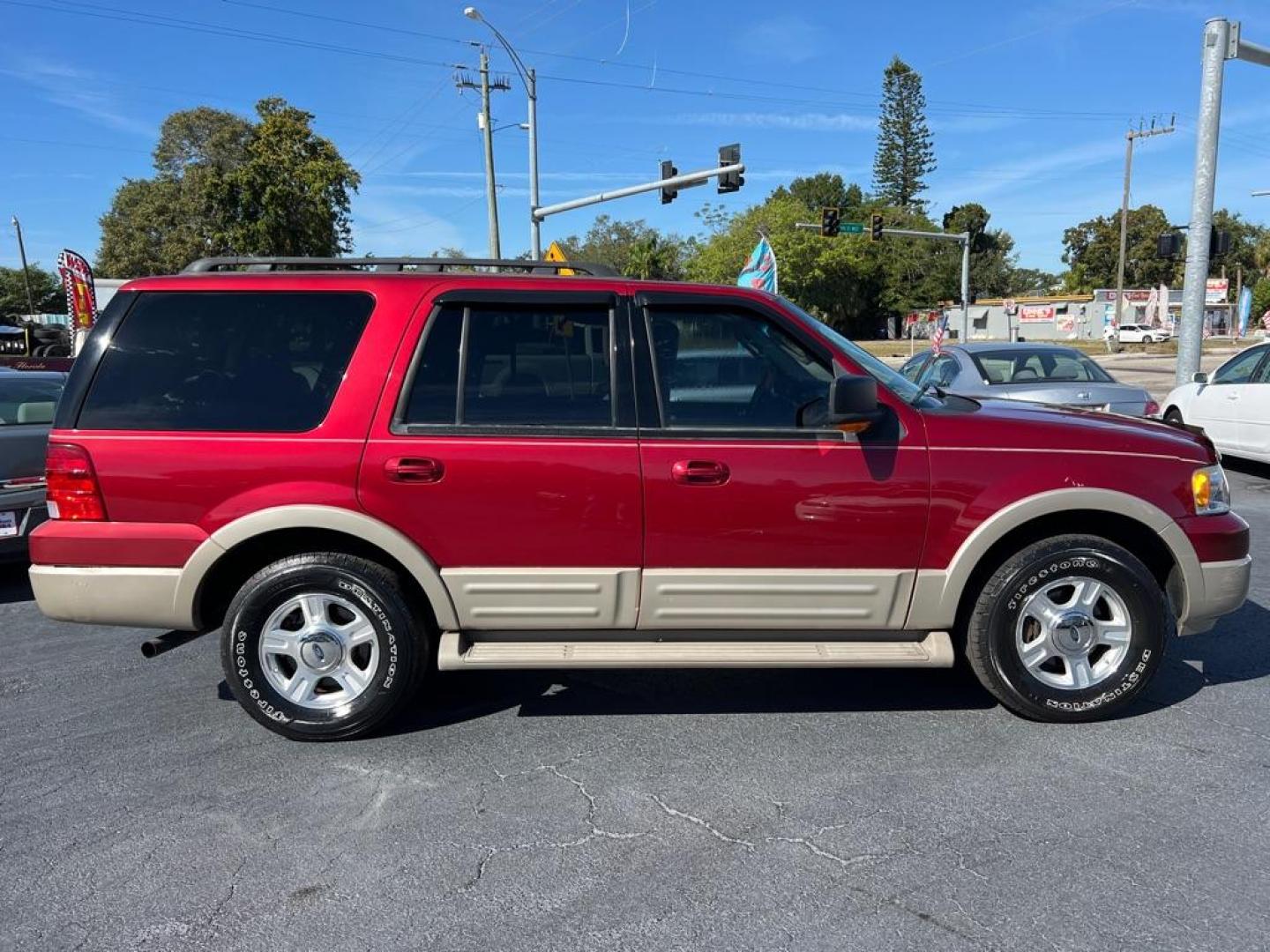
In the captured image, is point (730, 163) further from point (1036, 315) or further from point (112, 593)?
point (1036, 315)

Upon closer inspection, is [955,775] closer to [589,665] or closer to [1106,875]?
[1106,875]

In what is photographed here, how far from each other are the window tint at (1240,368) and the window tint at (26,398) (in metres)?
11.4

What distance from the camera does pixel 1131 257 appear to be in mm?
82812

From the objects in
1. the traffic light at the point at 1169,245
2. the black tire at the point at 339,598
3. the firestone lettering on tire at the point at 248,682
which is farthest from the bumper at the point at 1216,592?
the traffic light at the point at 1169,245

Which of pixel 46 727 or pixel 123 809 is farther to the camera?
pixel 46 727

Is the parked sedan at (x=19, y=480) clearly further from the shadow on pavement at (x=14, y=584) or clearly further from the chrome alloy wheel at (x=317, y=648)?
the chrome alloy wheel at (x=317, y=648)

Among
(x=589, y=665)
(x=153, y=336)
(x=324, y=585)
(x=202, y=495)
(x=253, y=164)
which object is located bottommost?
(x=589, y=665)

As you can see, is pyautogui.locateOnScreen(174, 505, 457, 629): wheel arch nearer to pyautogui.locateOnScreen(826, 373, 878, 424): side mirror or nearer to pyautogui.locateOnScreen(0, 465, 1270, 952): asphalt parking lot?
pyautogui.locateOnScreen(0, 465, 1270, 952): asphalt parking lot

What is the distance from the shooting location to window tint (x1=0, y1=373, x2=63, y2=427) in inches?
245

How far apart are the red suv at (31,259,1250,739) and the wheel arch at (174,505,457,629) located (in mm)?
13

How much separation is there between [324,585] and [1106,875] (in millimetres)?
3004

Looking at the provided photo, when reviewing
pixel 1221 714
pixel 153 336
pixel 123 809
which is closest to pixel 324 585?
pixel 123 809

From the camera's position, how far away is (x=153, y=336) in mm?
3643

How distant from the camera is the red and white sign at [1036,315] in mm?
73500
